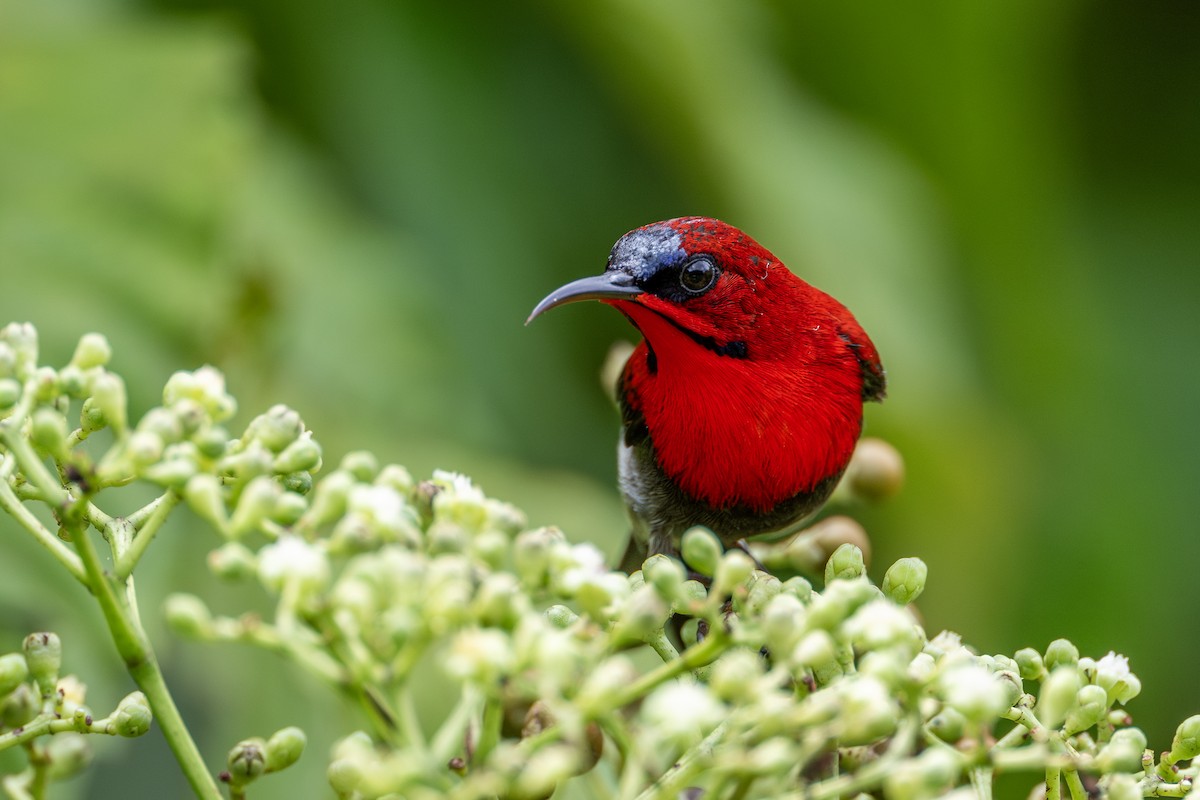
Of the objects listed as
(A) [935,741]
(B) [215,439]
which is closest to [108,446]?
(B) [215,439]

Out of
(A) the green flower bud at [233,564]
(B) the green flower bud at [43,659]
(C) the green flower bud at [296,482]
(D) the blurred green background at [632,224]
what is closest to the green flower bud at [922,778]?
(A) the green flower bud at [233,564]

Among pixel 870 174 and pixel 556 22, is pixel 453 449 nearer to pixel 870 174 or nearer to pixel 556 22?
pixel 556 22

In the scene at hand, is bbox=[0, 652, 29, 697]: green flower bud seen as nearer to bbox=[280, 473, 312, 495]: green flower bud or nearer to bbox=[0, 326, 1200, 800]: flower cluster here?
bbox=[0, 326, 1200, 800]: flower cluster

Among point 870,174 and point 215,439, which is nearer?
point 215,439

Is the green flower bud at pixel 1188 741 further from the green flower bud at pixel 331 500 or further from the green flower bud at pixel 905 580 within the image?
the green flower bud at pixel 331 500

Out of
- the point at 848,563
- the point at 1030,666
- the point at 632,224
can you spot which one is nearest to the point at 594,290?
the point at 848,563

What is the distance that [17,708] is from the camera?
1.08 metres

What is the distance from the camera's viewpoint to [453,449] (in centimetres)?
332

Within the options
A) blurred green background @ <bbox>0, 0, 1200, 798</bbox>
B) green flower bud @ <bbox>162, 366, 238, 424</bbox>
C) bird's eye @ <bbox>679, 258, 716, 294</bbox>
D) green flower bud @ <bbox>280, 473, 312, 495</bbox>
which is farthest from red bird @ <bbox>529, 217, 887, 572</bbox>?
green flower bud @ <bbox>162, 366, 238, 424</bbox>

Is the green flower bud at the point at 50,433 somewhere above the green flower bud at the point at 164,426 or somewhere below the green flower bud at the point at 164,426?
below

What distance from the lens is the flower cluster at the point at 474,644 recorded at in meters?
0.88

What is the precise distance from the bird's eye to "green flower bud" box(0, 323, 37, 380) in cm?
124

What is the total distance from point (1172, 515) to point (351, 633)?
4.20 m

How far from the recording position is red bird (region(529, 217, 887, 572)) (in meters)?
2.24
